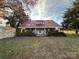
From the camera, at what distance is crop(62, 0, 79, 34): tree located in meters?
43.8

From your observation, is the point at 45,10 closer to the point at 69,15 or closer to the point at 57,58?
the point at 69,15

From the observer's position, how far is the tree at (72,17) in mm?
43812

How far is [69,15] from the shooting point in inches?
1834

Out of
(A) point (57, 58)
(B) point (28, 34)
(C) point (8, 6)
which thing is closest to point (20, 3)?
(C) point (8, 6)

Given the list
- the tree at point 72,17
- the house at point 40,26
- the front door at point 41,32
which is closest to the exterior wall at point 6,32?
the front door at point 41,32

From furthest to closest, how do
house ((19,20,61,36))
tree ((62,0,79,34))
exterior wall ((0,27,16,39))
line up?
house ((19,20,61,36)), tree ((62,0,79,34)), exterior wall ((0,27,16,39))

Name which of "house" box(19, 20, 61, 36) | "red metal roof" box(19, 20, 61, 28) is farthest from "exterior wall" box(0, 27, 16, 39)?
"red metal roof" box(19, 20, 61, 28)

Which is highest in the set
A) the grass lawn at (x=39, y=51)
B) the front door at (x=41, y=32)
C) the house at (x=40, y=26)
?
the house at (x=40, y=26)

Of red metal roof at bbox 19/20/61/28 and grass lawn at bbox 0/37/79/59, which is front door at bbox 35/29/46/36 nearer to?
red metal roof at bbox 19/20/61/28

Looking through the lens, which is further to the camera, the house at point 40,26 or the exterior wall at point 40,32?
the house at point 40,26

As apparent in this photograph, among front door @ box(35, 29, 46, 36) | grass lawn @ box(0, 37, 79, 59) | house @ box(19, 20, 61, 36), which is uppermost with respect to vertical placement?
house @ box(19, 20, 61, 36)

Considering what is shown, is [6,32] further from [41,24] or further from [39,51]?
[39,51]

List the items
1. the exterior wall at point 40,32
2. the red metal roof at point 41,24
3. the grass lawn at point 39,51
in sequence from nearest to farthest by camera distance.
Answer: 1. the grass lawn at point 39,51
2. the exterior wall at point 40,32
3. the red metal roof at point 41,24

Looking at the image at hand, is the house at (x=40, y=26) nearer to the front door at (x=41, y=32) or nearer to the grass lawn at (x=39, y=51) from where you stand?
the front door at (x=41, y=32)
